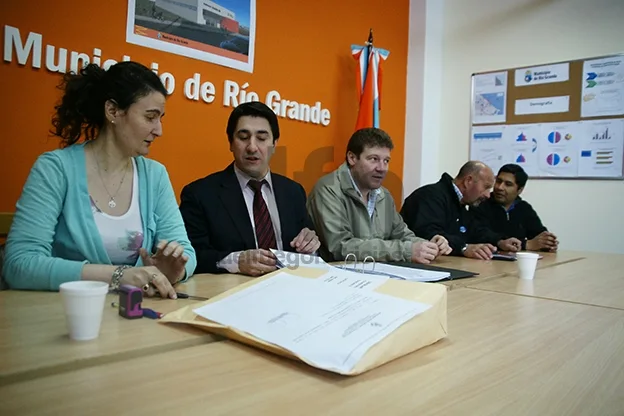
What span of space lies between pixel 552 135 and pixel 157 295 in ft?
12.0

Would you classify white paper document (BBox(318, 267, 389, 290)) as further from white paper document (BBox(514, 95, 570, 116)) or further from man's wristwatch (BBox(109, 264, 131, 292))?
white paper document (BBox(514, 95, 570, 116))

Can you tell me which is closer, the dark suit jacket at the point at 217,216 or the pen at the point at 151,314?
the pen at the point at 151,314

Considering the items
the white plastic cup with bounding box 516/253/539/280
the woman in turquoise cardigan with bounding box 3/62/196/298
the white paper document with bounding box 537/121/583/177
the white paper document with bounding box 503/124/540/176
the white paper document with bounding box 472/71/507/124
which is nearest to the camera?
the woman in turquoise cardigan with bounding box 3/62/196/298

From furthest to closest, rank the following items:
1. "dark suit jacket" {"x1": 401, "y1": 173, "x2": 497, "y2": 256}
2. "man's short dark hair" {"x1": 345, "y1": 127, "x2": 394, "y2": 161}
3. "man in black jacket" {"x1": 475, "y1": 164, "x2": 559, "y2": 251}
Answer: "man in black jacket" {"x1": 475, "y1": 164, "x2": 559, "y2": 251} < "dark suit jacket" {"x1": 401, "y1": 173, "x2": 497, "y2": 256} < "man's short dark hair" {"x1": 345, "y1": 127, "x2": 394, "y2": 161}

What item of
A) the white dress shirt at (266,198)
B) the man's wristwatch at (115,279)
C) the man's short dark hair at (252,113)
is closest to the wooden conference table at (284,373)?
the man's wristwatch at (115,279)

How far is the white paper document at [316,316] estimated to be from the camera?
71 cm

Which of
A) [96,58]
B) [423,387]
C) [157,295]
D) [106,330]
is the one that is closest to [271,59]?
[96,58]

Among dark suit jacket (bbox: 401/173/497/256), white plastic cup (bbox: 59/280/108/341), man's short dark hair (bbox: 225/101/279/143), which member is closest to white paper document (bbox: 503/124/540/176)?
dark suit jacket (bbox: 401/173/497/256)

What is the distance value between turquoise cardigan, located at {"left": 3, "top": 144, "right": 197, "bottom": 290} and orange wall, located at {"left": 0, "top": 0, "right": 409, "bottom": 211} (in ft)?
2.45

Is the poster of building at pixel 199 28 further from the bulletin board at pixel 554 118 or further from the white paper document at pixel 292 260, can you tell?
the bulletin board at pixel 554 118

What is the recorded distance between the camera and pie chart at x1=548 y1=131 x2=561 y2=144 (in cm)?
382

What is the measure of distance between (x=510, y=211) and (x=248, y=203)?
2334 mm

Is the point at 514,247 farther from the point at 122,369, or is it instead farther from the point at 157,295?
the point at 122,369

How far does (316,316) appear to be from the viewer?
813mm
